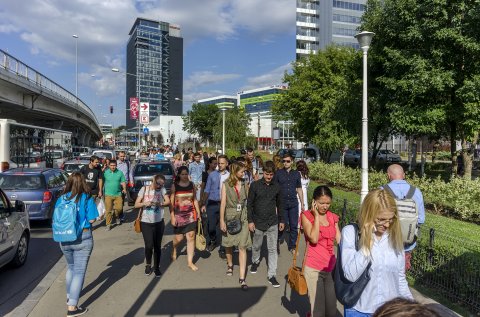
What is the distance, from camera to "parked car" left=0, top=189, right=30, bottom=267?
5887mm

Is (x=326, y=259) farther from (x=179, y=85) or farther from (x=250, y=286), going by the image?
(x=179, y=85)

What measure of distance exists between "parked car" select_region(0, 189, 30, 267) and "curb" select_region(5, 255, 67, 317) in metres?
0.60

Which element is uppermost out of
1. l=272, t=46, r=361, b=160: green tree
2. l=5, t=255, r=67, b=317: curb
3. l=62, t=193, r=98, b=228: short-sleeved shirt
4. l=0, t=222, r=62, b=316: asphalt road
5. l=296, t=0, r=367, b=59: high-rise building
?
l=296, t=0, r=367, b=59: high-rise building

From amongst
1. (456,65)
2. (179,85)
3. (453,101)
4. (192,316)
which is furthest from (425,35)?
(179,85)

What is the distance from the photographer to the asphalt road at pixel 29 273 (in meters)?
5.29

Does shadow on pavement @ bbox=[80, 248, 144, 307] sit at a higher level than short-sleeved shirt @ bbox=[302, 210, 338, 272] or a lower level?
lower

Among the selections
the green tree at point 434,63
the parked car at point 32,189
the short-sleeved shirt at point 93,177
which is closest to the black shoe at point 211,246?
the short-sleeved shirt at point 93,177

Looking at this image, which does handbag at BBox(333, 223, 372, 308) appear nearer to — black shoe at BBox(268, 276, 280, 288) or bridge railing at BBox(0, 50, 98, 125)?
black shoe at BBox(268, 276, 280, 288)

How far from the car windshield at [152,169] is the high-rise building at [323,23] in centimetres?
7868

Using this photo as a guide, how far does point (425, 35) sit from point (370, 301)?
12.4 meters

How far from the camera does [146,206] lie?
6.15 metres

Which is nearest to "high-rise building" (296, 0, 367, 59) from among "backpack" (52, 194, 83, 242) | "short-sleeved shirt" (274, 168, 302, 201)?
"short-sleeved shirt" (274, 168, 302, 201)

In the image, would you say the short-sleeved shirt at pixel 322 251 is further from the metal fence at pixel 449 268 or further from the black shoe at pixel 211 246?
the black shoe at pixel 211 246

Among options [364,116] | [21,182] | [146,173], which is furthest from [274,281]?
[146,173]
